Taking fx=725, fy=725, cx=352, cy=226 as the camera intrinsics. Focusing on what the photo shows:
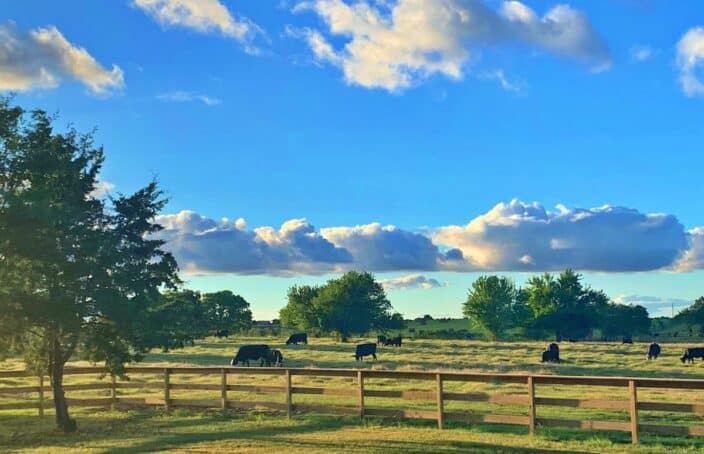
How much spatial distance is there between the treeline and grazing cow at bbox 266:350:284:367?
68.3 m

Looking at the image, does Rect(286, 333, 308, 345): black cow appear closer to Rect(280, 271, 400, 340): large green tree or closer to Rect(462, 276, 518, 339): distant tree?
Rect(280, 271, 400, 340): large green tree

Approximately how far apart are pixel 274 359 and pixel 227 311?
268 feet

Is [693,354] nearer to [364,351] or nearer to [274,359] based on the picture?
[364,351]

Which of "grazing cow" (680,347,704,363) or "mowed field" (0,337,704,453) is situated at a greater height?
"mowed field" (0,337,704,453)

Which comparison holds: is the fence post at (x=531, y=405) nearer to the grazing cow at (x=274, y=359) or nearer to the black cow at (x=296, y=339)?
the grazing cow at (x=274, y=359)

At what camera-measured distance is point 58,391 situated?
1802 cm

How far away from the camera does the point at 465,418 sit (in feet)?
50.9

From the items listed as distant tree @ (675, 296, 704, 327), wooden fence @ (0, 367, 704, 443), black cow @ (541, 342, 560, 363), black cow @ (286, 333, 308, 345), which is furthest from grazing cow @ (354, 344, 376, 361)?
distant tree @ (675, 296, 704, 327)

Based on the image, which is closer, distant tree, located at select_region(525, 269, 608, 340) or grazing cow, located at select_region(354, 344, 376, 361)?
grazing cow, located at select_region(354, 344, 376, 361)

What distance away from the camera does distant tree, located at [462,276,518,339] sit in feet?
339

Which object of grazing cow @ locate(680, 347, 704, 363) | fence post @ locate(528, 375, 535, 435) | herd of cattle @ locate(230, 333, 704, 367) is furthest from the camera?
grazing cow @ locate(680, 347, 704, 363)

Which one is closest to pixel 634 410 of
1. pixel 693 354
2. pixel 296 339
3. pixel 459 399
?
pixel 459 399

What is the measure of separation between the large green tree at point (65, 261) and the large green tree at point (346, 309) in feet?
258

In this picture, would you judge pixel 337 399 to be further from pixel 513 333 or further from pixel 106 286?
pixel 513 333
